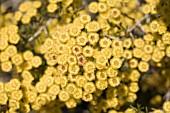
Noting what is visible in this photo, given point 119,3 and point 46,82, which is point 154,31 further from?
point 46,82

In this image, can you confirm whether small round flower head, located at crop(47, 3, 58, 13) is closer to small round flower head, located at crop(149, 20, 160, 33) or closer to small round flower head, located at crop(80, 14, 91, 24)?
small round flower head, located at crop(80, 14, 91, 24)

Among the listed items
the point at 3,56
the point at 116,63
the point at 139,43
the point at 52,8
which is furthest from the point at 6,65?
the point at 139,43

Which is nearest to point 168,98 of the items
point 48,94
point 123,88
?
point 123,88

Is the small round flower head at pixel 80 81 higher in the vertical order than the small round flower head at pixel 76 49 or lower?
lower

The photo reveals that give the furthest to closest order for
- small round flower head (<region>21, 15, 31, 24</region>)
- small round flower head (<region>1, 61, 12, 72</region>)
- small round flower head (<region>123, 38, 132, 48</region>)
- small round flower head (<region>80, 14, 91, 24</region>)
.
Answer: small round flower head (<region>21, 15, 31, 24</region>) → small round flower head (<region>1, 61, 12, 72</region>) → small round flower head (<region>123, 38, 132, 48</region>) → small round flower head (<region>80, 14, 91, 24</region>)

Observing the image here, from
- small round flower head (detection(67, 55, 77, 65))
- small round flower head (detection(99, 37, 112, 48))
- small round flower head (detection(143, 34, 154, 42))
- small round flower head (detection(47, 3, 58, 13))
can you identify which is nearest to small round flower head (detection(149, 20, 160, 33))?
small round flower head (detection(143, 34, 154, 42))

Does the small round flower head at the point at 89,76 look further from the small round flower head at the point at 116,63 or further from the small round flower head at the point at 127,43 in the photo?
the small round flower head at the point at 127,43

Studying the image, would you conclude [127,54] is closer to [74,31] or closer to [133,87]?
[133,87]

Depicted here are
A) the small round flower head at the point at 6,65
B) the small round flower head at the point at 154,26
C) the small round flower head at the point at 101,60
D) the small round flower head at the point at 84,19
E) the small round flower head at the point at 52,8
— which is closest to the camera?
the small round flower head at the point at 101,60

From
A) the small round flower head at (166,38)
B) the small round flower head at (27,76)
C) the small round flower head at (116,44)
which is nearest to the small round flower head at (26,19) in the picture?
the small round flower head at (27,76)
